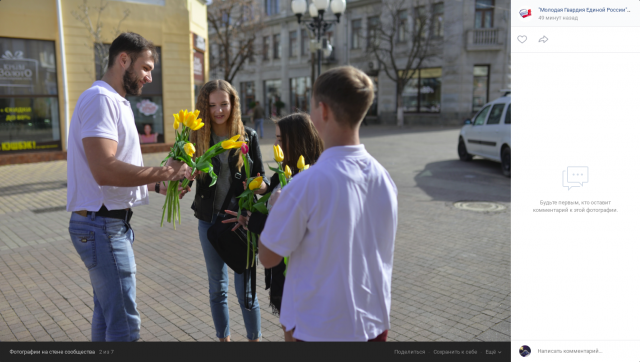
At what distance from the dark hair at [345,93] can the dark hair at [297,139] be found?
87cm

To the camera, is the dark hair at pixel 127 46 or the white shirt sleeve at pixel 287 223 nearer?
the white shirt sleeve at pixel 287 223

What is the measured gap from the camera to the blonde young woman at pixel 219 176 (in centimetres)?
312

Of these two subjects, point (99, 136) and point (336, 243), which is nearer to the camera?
point (336, 243)

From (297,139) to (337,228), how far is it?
1.01 metres

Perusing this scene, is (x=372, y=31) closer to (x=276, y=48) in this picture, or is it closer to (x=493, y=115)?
(x=276, y=48)

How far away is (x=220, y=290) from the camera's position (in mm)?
3211

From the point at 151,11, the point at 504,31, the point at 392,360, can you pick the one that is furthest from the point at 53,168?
the point at 504,31

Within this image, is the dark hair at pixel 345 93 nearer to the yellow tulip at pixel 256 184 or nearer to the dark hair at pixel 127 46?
the yellow tulip at pixel 256 184

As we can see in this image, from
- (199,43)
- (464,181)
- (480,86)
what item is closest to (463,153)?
(464,181)

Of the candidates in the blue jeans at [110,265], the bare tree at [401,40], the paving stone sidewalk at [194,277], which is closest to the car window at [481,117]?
the paving stone sidewalk at [194,277]

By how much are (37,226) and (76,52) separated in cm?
883

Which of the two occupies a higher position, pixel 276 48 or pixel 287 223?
pixel 276 48

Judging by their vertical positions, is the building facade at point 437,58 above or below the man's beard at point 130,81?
above
